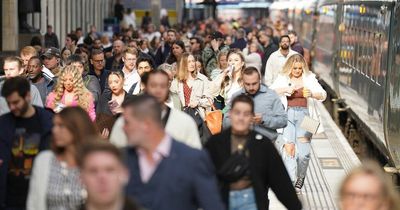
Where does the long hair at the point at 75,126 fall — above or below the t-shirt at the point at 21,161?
above

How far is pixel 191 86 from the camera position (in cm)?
1603

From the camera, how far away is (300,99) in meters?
15.4

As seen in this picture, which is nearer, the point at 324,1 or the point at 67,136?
the point at 67,136

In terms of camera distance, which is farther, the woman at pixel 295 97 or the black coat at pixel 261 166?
the woman at pixel 295 97

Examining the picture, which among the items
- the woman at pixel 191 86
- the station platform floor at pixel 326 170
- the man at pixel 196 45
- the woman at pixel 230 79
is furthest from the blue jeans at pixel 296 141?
the man at pixel 196 45

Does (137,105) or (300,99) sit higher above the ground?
(137,105)

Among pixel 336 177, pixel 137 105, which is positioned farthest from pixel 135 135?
pixel 336 177

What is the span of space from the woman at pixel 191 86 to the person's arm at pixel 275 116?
3.06m

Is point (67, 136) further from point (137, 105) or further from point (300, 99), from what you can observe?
point (300, 99)

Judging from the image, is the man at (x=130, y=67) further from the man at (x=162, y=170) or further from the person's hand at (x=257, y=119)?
the man at (x=162, y=170)

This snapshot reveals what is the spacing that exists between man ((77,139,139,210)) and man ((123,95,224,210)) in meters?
1.11

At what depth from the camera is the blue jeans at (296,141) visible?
1541 centimetres

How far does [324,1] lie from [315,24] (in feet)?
17.4

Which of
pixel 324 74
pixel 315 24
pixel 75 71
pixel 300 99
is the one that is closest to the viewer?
pixel 75 71
